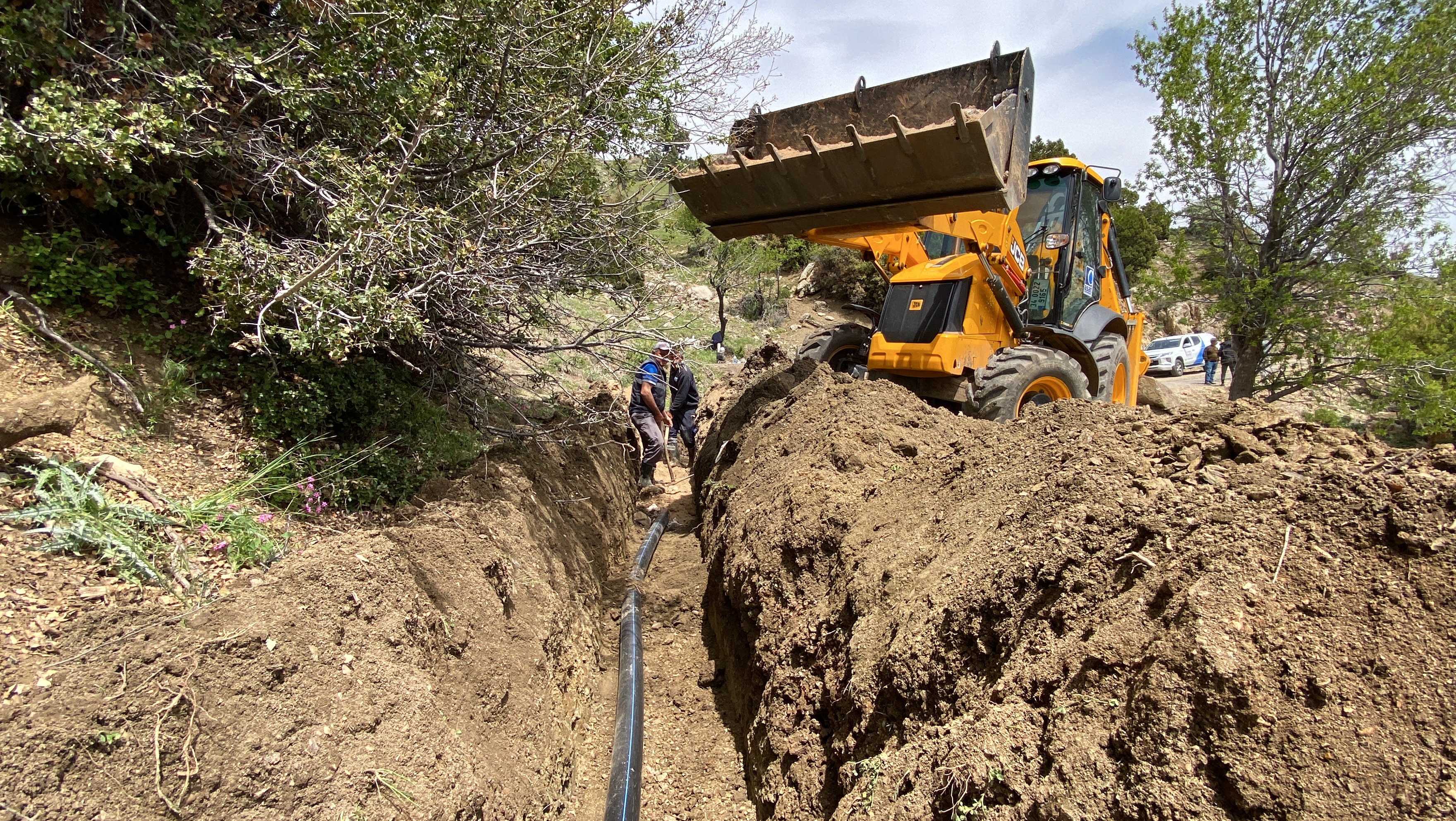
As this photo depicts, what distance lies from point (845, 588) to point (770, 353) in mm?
6894

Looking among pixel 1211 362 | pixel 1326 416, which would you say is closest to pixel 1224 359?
pixel 1211 362

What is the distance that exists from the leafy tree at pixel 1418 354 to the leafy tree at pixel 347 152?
10571 mm

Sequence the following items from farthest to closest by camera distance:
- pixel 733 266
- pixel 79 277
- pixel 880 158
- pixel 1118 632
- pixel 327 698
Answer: pixel 733 266 → pixel 880 158 → pixel 79 277 → pixel 327 698 → pixel 1118 632

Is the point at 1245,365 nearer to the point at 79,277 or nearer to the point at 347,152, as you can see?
the point at 347,152

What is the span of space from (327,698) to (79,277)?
3.01 meters

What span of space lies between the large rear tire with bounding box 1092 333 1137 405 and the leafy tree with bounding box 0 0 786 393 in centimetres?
465

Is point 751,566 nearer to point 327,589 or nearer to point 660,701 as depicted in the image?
point 660,701

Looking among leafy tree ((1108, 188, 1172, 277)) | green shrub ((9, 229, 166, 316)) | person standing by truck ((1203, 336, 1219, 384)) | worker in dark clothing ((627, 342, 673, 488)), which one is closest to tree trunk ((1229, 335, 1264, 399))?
worker in dark clothing ((627, 342, 673, 488))

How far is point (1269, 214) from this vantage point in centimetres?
1057

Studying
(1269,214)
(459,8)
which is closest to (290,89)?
(459,8)

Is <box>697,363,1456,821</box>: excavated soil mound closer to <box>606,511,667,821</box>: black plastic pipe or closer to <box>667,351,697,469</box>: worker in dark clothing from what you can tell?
<box>606,511,667,821</box>: black plastic pipe

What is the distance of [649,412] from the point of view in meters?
9.13

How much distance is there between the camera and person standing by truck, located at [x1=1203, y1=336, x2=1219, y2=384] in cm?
2095

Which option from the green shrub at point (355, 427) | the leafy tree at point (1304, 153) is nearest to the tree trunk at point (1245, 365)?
the leafy tree at point (1304, 153)
